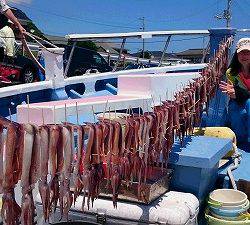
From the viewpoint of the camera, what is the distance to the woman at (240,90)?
5.54m

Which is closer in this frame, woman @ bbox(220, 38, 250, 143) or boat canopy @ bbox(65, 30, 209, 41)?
woman @ bbox(220, 38, 250, 143)

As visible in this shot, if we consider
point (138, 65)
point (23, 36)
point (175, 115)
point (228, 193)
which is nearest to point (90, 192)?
point (175, 115)

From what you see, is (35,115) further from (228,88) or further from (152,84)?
(228,88)

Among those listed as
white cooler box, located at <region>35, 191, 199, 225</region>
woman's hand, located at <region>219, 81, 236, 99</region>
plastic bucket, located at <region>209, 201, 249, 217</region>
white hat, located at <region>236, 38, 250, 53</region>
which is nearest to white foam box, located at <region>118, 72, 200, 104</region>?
woman's hand, located at <region>219, 81, 236, 99</region>

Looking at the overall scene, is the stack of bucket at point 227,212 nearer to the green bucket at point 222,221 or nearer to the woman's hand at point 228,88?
the green bucket at point 222,221

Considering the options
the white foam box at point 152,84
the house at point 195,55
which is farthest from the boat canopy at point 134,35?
the white foam box at point 152,84

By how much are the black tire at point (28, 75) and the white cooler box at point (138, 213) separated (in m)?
6.75

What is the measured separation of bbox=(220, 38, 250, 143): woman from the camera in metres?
5.54

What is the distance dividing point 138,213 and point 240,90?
2892 mm

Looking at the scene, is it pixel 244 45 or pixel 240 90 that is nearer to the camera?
pixel 244 45

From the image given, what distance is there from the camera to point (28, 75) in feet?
33.4

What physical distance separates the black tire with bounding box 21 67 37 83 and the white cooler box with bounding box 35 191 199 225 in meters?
6.75

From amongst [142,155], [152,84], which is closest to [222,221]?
[142,155]

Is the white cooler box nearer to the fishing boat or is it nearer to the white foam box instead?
the fishing boat
